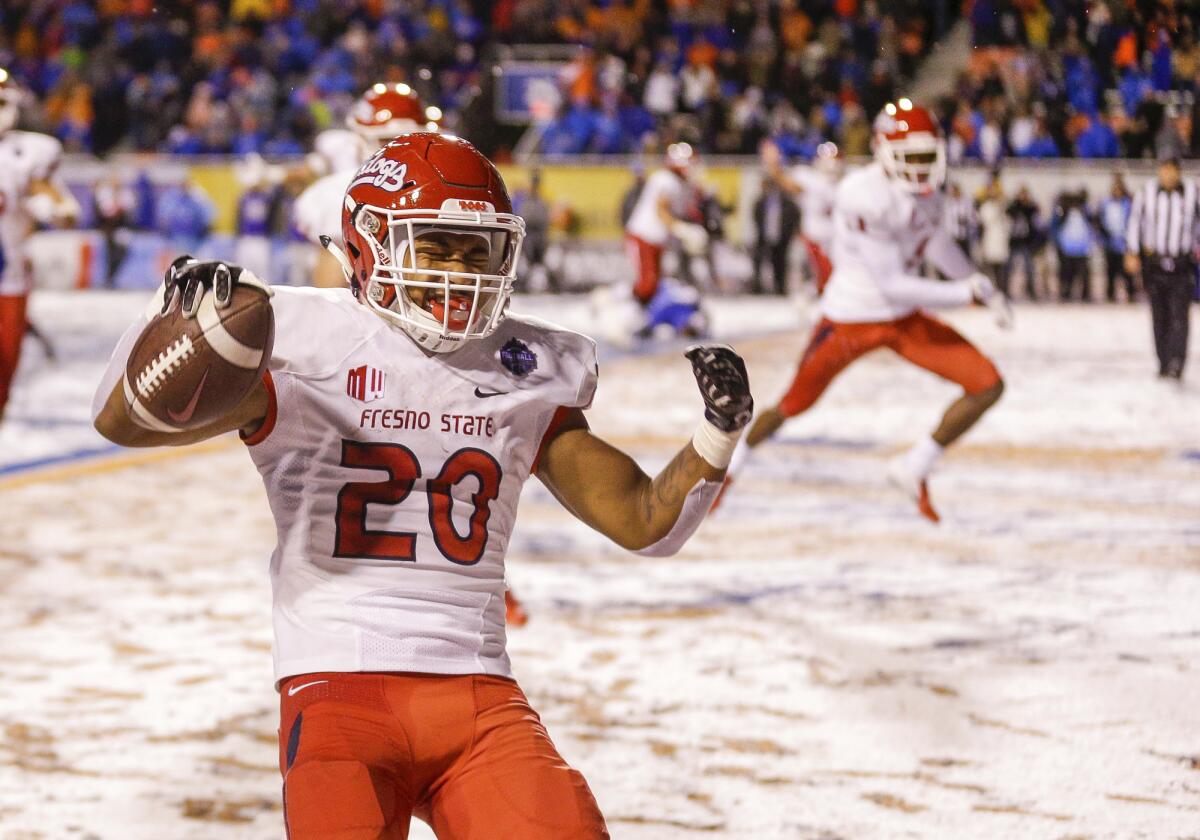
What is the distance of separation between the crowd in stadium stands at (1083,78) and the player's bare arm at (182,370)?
4.72m

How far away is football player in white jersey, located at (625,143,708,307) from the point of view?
13812mm

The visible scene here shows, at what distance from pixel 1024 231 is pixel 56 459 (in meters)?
12.5

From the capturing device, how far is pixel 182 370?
6.98 ft

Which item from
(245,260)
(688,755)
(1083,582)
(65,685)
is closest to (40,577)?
(65,685)

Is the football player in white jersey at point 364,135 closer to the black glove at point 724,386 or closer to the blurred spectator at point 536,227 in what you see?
the black glove at point 724,386

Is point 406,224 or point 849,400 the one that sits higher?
point 406,224

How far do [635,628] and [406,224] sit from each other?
2821 mm

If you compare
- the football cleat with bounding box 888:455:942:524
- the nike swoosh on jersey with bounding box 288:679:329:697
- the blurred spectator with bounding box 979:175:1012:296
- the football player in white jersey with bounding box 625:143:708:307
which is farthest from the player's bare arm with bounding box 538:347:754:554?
the blurred spectator with bounding box 979:175:1012:296

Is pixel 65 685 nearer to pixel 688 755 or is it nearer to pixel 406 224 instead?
pixel 688 755

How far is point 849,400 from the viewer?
419 inches

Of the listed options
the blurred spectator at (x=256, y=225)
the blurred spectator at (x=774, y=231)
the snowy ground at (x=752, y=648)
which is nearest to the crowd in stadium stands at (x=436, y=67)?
the blurred spectator at (x=774, y=231)

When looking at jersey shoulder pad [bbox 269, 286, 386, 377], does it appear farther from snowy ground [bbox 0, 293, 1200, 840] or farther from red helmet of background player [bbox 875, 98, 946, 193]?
red helmet of background player [bbox 875, 98, 946, 193]

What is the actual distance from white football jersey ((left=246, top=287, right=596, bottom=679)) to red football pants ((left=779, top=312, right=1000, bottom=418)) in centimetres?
432

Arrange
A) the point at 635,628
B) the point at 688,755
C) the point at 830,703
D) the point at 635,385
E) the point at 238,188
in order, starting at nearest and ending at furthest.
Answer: the point at 688,755, the point at 830,703, the point at 635,628, the point at 635,385, the point at 238,188
